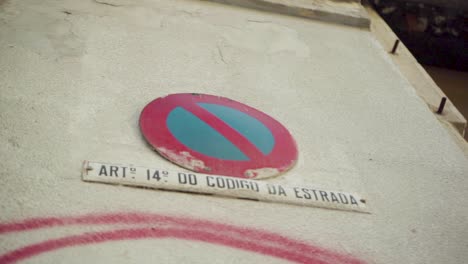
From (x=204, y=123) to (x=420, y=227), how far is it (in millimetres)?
869

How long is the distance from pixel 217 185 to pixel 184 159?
16 cm

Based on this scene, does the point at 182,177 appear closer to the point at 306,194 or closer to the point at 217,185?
the point at 217,185

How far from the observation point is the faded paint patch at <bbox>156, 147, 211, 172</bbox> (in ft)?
4.74

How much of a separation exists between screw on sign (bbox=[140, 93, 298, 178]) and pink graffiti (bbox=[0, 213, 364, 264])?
0.23 m

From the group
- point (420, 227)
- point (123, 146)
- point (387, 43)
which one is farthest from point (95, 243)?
point (387, 43)

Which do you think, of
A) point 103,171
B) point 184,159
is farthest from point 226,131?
point 103,171

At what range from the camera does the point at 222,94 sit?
1.91m

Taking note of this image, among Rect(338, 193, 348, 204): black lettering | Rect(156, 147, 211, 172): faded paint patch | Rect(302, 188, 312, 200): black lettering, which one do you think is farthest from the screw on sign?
Rect(338, 193, 348, 204): black lettering

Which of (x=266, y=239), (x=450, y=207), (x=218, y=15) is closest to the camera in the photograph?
(x=266, y=239)

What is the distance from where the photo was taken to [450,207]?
5.30 feet

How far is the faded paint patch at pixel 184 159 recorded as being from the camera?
1445mm

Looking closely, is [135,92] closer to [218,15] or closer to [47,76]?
[47,76]

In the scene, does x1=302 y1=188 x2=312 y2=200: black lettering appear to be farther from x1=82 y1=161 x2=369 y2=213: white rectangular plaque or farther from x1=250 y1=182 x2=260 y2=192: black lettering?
x1=250 y1=182 x2=260 y2=192: black lettering

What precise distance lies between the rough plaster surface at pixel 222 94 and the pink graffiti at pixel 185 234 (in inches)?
0.9
